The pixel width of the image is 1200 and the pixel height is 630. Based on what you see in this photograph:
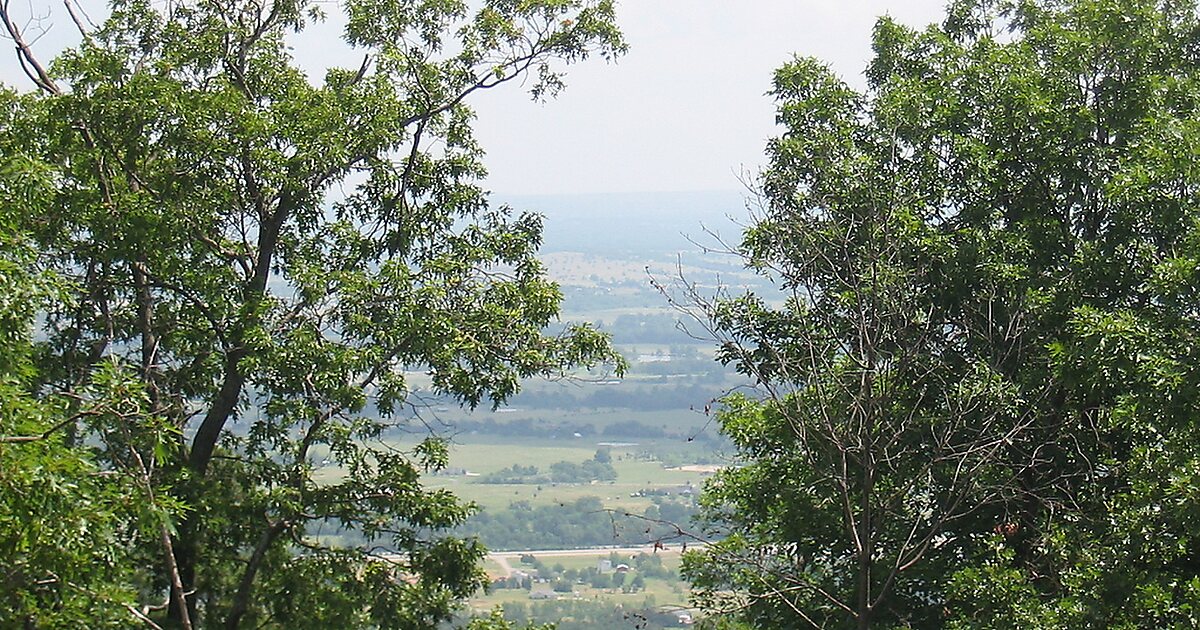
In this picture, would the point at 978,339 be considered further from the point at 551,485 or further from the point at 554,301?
the point at 551,485

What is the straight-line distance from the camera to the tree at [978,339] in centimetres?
845

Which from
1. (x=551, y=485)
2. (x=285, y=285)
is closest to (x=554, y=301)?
(x=285, y=285)

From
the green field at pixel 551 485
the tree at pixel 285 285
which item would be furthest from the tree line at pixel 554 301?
the green field at pixel 551 485

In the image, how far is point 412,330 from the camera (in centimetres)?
1075

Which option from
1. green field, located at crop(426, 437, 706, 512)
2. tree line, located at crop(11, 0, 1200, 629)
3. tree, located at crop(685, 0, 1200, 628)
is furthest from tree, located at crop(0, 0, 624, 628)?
green field, located at crop(426, 437, 706, 512)

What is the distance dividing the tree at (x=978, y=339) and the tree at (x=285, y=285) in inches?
83.6

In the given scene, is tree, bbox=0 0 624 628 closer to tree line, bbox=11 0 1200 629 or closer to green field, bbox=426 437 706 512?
tree line, bbox=11 0 1200 629

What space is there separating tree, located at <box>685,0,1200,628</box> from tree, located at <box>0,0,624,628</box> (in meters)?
2.12

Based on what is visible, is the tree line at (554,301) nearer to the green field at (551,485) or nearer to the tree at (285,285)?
the tree at (285,285)

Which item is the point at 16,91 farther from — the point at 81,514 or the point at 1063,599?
the point at 1063,599

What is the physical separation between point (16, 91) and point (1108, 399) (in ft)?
29.7

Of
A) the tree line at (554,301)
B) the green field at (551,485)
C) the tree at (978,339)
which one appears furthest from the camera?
the green field at (551,485)

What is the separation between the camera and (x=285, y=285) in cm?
1214

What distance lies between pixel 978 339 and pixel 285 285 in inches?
231
